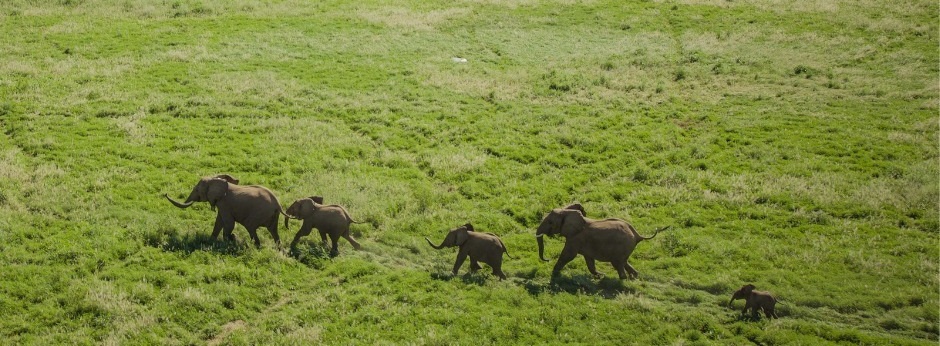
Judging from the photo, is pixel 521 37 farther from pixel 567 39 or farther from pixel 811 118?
pixel 811 118

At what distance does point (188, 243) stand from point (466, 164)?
11.9 meters

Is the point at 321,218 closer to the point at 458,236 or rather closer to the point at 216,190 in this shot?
the point at 216,190

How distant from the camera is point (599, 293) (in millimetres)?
22234

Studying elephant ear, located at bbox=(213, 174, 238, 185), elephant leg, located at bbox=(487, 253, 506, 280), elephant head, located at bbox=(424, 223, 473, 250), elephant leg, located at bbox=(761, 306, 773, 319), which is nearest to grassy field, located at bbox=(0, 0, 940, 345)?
elephant leg, located at bbox=(761, 306, 773, 319)

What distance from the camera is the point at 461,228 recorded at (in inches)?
893

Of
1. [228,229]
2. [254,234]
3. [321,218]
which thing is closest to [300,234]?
[321,218]

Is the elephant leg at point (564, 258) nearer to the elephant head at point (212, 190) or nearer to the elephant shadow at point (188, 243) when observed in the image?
the elephant shadow at point (188, 243)

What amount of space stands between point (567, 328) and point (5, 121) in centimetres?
2729

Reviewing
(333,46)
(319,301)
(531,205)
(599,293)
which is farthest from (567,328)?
(333,46)

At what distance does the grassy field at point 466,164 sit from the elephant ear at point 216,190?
58.9 inches

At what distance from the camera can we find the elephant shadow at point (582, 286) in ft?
72.8

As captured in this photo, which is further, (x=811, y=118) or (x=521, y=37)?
(x=521, y=37)

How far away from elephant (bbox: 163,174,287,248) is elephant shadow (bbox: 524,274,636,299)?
782 centimetres

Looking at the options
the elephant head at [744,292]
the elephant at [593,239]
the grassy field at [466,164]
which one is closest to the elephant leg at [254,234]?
the grassy field at [466,164]
